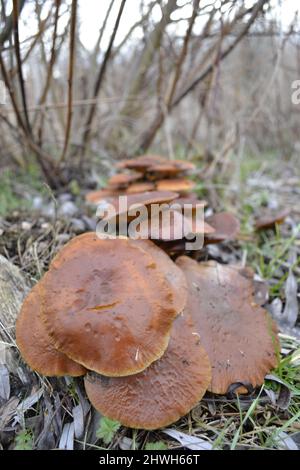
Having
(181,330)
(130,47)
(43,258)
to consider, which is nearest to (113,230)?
(43,258)

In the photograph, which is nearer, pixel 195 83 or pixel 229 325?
pixel 229 325

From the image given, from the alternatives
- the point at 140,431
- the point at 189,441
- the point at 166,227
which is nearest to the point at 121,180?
the point at 166,227

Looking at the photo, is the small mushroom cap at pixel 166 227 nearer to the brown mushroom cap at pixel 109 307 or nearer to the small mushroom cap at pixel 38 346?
the brown mushroom cap at pixel 109 307

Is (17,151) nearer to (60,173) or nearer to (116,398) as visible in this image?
(60,173)

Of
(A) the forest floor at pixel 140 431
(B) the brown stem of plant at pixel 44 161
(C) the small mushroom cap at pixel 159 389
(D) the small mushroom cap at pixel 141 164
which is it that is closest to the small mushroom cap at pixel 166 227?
(C) the small mushroom cap at pixel 159 389

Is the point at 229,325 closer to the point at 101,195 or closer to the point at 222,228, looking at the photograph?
the point at 222,228

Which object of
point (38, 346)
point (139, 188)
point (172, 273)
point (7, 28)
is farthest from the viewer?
point (139, 188)
